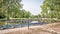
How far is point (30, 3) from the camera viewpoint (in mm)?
9938

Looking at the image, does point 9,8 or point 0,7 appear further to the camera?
point 9,8

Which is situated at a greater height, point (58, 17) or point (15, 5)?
point (15, 5)

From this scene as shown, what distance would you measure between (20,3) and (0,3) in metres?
5.01

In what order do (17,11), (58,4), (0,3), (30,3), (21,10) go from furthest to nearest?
(21,10) → (17,11) → (58,4) → (0,3) → (30,3)

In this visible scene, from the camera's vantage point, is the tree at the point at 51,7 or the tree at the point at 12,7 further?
the tree at the point at 12,7

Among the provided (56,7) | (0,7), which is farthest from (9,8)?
(56,7)

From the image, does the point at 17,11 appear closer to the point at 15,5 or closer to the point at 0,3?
the point at 15,5

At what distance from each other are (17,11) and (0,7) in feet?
14.0

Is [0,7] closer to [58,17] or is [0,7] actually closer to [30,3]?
[30,3]

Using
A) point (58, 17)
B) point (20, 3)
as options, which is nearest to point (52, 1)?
point (58, 17)

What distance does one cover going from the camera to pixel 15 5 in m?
18.8

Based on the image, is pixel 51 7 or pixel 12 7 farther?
pixel 12 7

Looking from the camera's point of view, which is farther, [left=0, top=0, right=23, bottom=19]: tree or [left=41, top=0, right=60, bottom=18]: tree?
[left=0, top=0, right=23, bottom=19]: tree

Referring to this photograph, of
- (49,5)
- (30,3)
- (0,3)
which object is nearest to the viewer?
(30,3)
